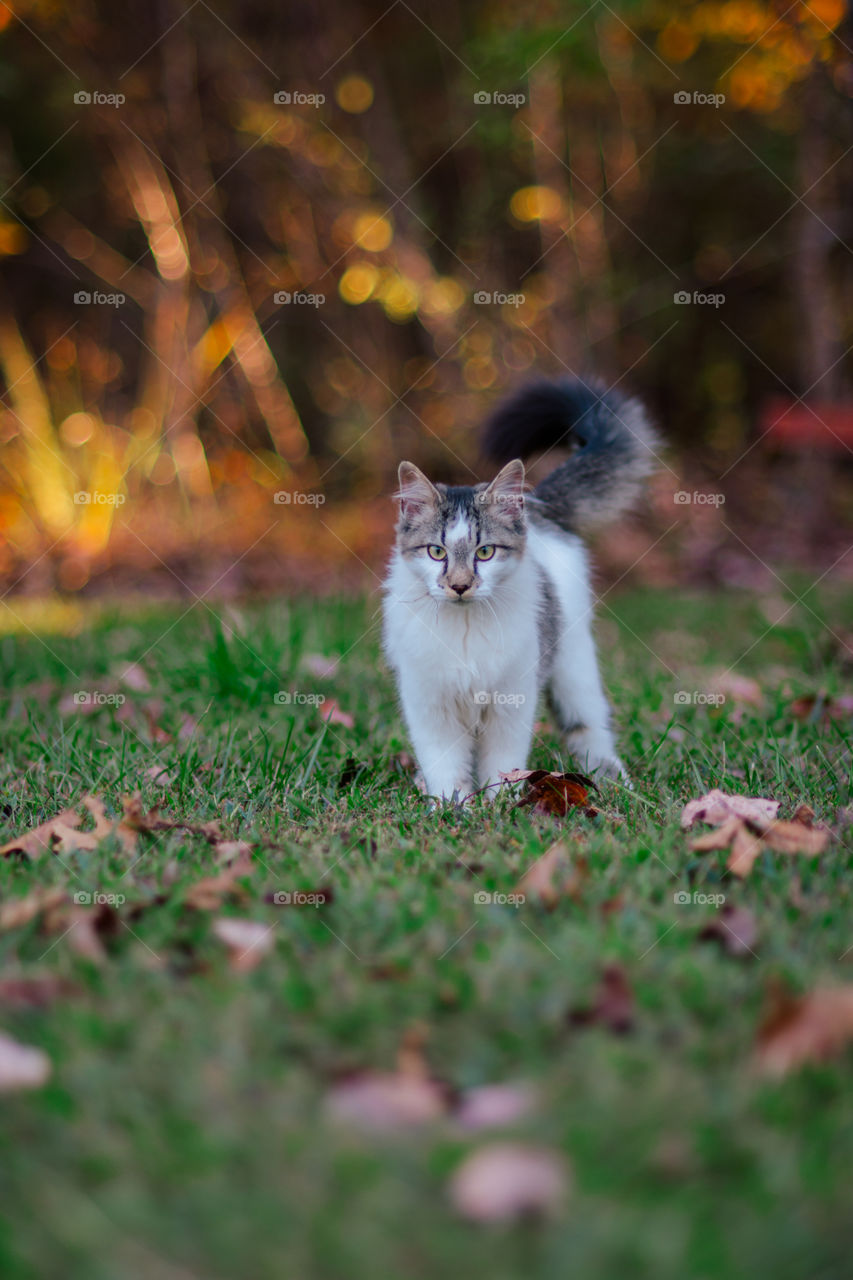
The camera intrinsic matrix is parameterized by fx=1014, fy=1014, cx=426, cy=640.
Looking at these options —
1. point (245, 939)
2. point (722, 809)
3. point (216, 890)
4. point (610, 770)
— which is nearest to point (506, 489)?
point (610, 770)

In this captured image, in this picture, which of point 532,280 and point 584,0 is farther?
point 532,280

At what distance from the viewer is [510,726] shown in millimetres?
2639

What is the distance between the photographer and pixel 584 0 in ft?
16.4

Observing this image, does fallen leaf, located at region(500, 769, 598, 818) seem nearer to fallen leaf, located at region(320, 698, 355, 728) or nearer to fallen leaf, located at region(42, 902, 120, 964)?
fallen leaf, located at region(320, 698, 355, 728)

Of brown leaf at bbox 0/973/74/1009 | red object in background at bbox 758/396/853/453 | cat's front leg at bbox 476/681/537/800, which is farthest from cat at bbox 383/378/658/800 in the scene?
red object in background at bbox 758/396/853/453

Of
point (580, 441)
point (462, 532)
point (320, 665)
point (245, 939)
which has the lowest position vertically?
point (245, 939)

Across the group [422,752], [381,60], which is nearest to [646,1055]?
[422,752]

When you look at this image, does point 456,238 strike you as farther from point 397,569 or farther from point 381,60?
point 397,569

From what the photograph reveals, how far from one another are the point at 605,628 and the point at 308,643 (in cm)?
174

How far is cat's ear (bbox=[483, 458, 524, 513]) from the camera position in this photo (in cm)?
273

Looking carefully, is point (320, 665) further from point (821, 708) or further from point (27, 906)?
point (27, 906)

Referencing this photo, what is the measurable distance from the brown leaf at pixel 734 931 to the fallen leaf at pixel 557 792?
2.13 ft

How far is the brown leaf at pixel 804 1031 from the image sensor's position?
1.23 m

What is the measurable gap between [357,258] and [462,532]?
519 cm
